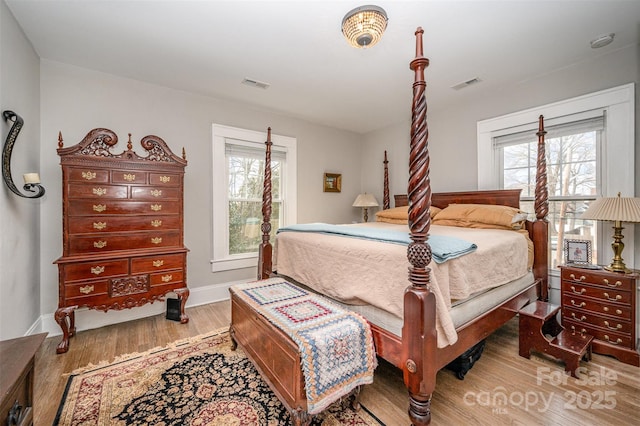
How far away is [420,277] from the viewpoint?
1357 millimetres

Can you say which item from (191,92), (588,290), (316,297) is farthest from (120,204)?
(588,290)

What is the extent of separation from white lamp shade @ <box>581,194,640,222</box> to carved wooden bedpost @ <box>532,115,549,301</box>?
466 millimetres

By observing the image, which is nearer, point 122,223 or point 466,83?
point 122,223

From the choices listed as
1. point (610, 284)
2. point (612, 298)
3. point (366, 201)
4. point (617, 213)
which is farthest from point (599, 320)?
point (366, 201)

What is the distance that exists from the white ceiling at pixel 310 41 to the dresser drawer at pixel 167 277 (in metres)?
2.06

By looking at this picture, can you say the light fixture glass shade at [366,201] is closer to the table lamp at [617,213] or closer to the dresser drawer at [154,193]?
the table lamp at [617,213]

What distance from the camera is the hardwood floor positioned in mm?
1532

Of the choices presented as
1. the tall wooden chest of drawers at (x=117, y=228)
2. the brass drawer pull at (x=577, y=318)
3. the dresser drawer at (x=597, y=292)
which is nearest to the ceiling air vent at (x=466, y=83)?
the dresser drawer at (x=597, y=292)

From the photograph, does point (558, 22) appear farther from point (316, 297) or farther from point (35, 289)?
point (35, 289)

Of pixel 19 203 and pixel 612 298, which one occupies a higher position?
pixel 19 203

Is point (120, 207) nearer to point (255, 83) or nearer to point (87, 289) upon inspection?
point (87, 289)

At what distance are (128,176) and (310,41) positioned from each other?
2087 millimetres

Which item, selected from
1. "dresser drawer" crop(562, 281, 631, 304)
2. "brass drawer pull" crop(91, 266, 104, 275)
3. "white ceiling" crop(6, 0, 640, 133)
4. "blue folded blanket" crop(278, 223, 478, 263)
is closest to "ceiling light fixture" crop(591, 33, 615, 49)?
"white ceiling" crop(6, 0, 640, 133)

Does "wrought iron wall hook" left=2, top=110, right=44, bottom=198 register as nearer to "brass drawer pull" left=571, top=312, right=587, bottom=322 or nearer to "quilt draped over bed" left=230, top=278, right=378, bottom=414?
"quilt draped over bed" left=230, top=278, right=378, bottom=414
